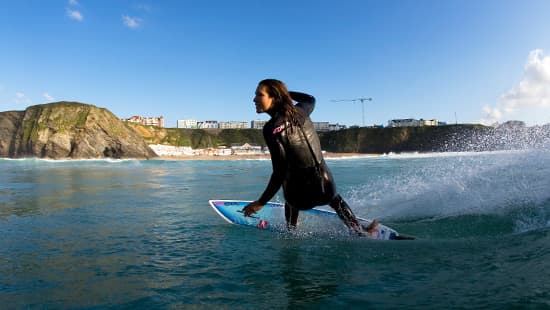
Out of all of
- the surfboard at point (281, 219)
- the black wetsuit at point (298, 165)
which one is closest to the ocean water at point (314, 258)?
the surfboard at point (281, 219)

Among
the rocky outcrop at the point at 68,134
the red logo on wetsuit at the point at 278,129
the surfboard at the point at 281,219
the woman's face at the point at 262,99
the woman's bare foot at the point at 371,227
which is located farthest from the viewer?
the rocky outcrop at the point at 68,134

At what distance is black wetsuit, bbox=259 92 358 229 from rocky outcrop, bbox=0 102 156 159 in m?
111

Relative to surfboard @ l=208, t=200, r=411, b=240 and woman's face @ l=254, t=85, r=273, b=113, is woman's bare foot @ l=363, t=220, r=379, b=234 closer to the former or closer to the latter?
surfboard @ l=208, t=200, r=411, b=240

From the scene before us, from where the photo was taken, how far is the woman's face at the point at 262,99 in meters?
Answer: 5.31

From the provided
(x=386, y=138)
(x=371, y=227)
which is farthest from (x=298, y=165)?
(x=386, y=138)

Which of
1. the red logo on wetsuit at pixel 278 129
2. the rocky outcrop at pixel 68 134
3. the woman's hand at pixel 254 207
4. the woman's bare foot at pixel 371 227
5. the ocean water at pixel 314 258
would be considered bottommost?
the ocean water at pixel 314 258

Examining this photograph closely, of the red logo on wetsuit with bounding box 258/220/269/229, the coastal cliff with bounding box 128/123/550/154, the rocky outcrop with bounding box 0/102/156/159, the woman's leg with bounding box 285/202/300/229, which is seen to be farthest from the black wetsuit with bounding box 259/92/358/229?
the coastal cliff with bounding box 128/123/550/154

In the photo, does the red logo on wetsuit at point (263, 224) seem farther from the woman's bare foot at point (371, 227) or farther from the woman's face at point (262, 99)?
the woman's face at point (262, 99)

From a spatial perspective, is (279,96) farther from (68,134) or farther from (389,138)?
(389,138)

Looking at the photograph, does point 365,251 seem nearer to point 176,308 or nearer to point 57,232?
point 176,308

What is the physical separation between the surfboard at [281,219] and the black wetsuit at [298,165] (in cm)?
122

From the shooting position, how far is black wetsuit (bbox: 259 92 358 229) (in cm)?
520

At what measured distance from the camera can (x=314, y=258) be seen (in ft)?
17.5

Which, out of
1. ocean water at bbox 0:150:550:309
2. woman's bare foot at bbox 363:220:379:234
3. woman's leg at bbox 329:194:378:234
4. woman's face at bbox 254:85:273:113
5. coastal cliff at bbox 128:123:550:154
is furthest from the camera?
coastal cliff at bbox 128:123:550:154
